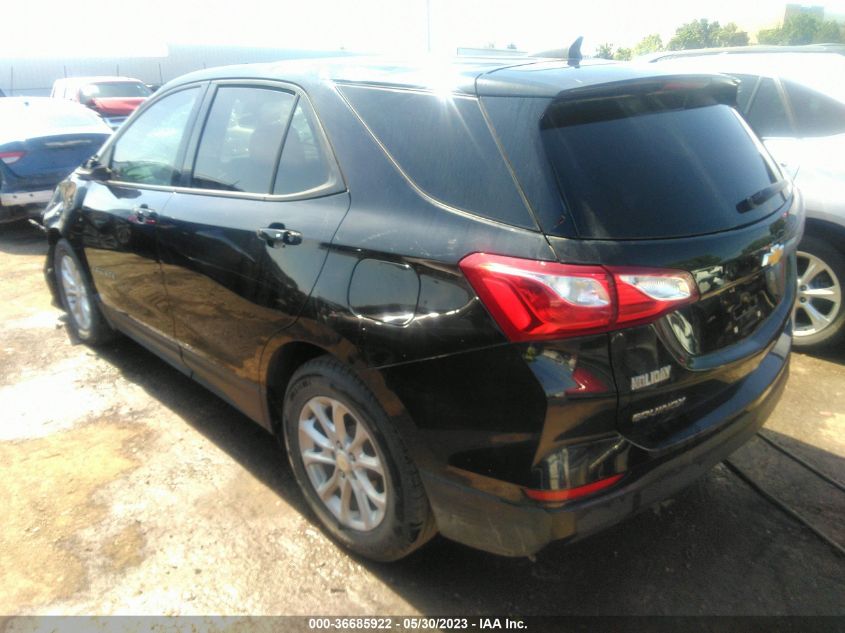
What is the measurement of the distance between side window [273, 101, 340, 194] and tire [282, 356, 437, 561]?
2.19 feet

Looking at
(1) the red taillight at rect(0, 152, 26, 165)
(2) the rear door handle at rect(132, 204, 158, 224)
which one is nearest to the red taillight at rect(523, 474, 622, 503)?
(2) the rear door handle at rect(132, 204, 158, 224)

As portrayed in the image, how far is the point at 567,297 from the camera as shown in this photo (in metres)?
1.76

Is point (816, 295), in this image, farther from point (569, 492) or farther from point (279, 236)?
point (279, 236)

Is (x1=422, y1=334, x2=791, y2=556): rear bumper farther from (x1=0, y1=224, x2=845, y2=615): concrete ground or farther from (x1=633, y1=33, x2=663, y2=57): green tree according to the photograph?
(x1=633, y1=33, x2=663, y2=57): green tree

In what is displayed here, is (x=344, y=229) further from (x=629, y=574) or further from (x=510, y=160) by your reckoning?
(x=629, y=574)

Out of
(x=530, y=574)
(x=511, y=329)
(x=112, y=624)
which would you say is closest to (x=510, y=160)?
(x=511, y=329)

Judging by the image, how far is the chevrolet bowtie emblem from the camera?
220 cm

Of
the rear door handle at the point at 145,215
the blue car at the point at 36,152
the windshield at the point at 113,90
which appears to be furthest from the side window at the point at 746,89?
the windshield at the point at 113,90

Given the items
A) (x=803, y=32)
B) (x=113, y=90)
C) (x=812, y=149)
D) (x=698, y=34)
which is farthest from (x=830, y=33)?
(x=812, y=149)

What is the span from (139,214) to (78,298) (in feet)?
4.67

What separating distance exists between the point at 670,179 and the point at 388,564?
1.70m

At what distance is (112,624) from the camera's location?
89.4 inches

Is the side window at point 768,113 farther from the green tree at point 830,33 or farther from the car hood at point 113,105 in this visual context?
the green tree at point 830,33

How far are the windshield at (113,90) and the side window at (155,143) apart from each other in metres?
13.4
